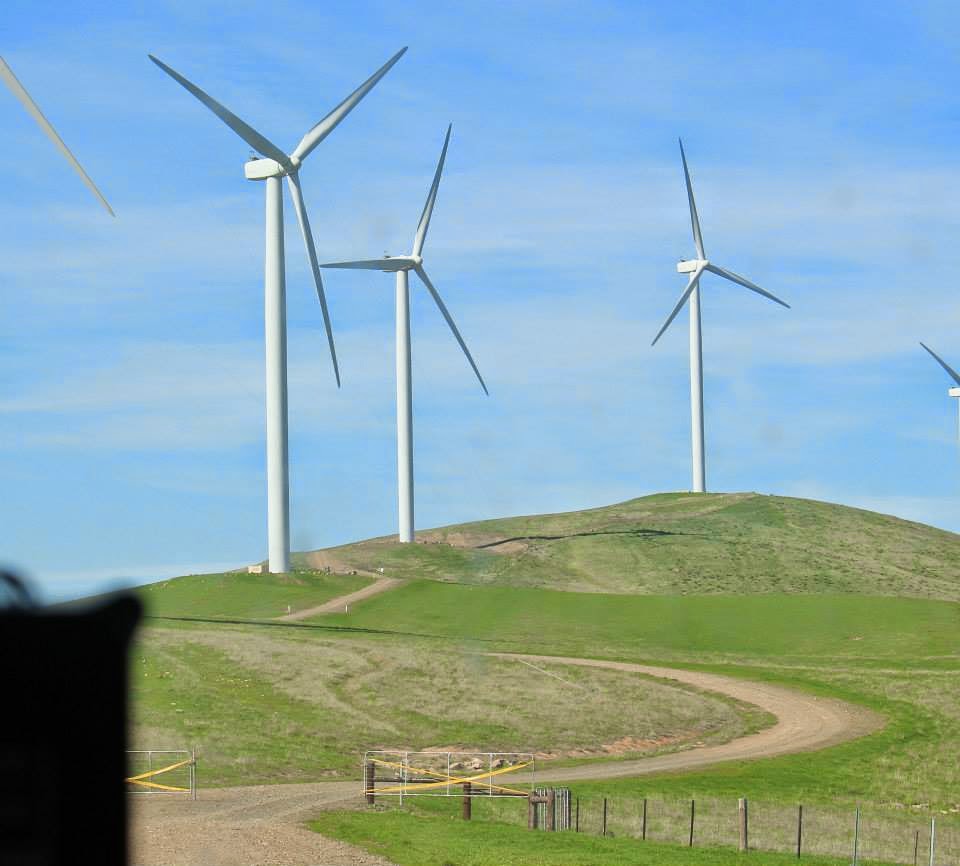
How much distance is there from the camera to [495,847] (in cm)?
3900

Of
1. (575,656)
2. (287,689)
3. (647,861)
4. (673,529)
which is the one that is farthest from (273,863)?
(673,529)

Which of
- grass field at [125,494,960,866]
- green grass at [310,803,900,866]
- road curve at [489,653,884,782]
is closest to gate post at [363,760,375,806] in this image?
green grass at [310,803,900,866]

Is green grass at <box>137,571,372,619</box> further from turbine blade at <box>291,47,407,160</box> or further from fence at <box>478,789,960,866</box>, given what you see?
fence at <box>478,789,960,866</box>

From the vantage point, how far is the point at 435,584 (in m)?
128

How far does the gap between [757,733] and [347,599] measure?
56220mm

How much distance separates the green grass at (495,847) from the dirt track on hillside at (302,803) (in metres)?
1.22

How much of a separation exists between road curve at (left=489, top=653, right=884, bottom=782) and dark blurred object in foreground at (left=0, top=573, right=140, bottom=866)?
54.0 m

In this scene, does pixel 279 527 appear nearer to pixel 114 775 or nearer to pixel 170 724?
A: pixel 170 724

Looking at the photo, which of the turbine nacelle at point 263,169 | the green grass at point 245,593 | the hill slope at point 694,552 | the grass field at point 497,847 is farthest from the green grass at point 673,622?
the grass field at point 497,847

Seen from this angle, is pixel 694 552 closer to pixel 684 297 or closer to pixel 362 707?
pixel 684 297

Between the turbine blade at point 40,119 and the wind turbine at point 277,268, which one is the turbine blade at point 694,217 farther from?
the turbine blade at point 40,119

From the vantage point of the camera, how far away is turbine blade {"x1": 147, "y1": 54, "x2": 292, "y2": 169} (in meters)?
95.1

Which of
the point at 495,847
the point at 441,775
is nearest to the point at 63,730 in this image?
the point at 495,847

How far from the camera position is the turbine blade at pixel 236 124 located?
9512 cm
